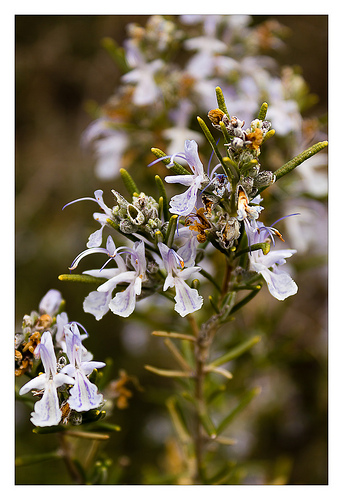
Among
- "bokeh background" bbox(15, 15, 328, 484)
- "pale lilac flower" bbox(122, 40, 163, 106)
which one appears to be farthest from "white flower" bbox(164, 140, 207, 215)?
"bokeh background" bbox(15, 15, 328, 484)

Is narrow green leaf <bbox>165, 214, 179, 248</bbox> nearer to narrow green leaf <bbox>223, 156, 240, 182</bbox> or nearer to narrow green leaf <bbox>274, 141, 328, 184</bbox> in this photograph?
narrow green leaf <bbox>223, 156, 240, 182</bbox>

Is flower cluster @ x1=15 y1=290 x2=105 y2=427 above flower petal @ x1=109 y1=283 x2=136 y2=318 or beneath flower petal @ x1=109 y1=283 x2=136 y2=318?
beneath

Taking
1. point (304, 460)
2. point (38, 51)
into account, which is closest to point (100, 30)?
point (38, 51)

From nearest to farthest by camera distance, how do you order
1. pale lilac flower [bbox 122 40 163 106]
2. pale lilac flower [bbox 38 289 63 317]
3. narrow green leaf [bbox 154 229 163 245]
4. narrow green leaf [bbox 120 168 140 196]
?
1. narrow green leaf [bbox 154 229 163 245]
2. narrow green leaf [bbox 120 168 140 196]
3. pale lilac flower [bbox 38 289 63 317]
4. pale lilac flower [bbox 122 40 163 106]

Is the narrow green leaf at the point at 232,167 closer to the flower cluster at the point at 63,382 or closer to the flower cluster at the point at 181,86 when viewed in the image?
the flower cluster at the point at 63,382

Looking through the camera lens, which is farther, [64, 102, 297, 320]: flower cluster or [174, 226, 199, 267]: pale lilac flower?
[174, 226, 199, 267]: pale lilac flower

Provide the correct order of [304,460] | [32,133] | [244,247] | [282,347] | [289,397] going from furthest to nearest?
[32,133], [289,397], [304,460], [282,347], [244,247]

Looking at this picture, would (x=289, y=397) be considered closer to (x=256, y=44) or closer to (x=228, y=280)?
(x=228, y=280)
